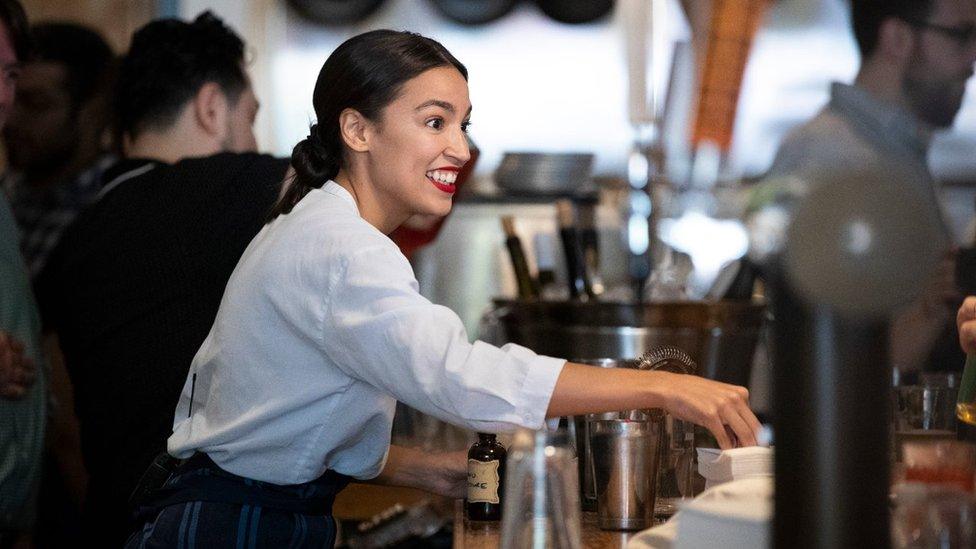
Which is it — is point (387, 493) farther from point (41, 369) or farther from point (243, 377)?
point (41, 369)

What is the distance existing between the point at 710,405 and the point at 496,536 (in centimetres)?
29

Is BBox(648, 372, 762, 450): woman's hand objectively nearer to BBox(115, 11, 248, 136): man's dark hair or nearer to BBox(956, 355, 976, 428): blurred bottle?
BBox(956, 355, 976, 428): blurred bottle

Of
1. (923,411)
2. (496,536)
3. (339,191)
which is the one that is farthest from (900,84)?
(496,536)

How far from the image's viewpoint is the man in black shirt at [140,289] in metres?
2.02

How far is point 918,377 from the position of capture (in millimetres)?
1827

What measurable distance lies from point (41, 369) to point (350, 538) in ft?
2.60

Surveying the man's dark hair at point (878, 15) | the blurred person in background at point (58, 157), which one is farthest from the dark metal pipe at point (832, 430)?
the blurred person in background at point (58, 157)

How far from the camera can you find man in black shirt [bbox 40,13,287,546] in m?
2.02

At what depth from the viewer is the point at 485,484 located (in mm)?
1475

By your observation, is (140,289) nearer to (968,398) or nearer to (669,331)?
(669,331)

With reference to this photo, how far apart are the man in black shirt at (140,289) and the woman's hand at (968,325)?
1.07 metres

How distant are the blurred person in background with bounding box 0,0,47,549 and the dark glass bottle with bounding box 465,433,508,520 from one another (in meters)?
1.06

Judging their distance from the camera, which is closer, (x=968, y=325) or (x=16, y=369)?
(x=968, y=325)

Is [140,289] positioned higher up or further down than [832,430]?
higher up
